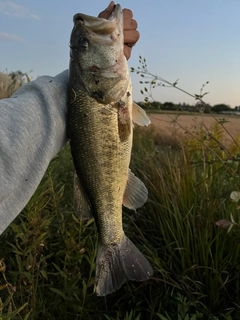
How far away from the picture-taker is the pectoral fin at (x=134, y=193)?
2244 millimetres

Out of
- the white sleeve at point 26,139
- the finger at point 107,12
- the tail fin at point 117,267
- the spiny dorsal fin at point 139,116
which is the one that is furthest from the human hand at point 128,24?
the tail fin at point 117,267

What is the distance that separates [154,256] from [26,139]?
180 centimetres

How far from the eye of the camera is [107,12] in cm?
209

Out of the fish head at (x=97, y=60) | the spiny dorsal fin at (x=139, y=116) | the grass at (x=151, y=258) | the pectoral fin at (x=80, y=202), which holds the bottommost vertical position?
the grass at (x=151, y=258)

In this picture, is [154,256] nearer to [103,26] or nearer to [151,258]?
[151,258]

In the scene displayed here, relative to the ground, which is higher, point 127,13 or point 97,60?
point 127,13

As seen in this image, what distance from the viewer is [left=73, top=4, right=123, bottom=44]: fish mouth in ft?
6.48

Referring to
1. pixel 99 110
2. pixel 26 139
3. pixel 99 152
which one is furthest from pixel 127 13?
pixel 26 139

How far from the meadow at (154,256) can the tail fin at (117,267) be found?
0.92 feet

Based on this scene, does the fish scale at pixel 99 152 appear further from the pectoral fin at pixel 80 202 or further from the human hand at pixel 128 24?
the human hand at pixel 128 24

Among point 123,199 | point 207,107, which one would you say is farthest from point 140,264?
point 207,107

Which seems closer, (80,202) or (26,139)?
(26,139)

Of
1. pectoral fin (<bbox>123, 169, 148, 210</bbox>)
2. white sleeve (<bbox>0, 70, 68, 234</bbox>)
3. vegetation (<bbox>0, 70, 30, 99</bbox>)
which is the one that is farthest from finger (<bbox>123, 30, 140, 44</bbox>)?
vegetation (<bbox>0, 70, 30, 99</bbox>)

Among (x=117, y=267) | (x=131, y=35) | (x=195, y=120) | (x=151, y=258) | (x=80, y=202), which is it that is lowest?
(x=151, y=258)
